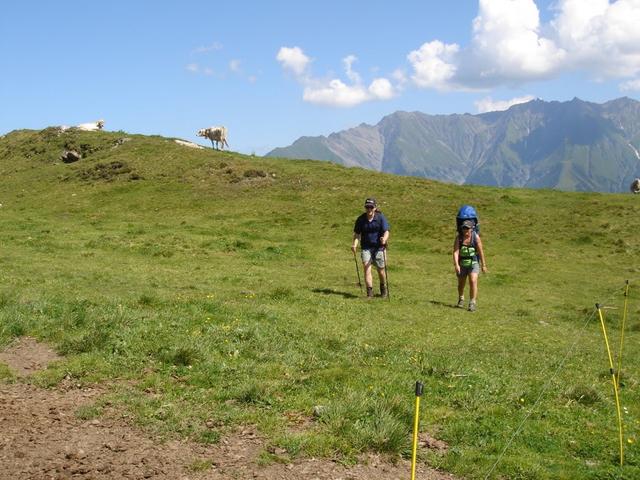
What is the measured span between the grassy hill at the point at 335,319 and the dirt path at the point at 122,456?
282 mm

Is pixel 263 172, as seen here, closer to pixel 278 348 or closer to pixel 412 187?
pixel 412 187

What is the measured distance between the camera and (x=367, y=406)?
28.2ft

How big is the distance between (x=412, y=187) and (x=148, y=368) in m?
34.8

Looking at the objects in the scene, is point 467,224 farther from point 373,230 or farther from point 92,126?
point 92,126

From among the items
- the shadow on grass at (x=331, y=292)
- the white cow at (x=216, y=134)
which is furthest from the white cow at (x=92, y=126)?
the shadow on grass at (x=331, y=292)

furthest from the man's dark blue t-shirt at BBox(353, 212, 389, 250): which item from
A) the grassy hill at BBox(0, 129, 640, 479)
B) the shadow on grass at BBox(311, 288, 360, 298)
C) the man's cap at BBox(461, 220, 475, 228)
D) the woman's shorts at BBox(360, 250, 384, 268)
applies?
the man's cap at BBox(461, 220, 475, 228)

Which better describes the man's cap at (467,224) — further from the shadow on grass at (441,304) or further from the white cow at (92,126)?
the white cow at (92,126)

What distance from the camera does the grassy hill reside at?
27.2 feet

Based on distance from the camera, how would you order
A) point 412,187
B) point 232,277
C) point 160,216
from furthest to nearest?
1. point 412,187
2. point 160,216
3. point 232,277

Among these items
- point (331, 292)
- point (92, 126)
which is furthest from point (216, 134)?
point (331, 292)

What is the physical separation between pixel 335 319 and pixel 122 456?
859 cm

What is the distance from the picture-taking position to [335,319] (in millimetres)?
15305

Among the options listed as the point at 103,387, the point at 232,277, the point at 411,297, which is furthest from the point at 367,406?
the point at 232,277

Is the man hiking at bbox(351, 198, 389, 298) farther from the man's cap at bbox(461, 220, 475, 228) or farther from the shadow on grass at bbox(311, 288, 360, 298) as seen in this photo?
the man's cap at bbox(461, 220, 475, 228)
